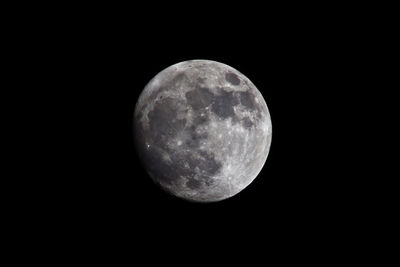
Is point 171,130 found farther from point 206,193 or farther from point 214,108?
point 206,193

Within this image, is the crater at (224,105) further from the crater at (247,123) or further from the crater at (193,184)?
the crater at (193,184)

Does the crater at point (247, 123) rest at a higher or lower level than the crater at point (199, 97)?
lower

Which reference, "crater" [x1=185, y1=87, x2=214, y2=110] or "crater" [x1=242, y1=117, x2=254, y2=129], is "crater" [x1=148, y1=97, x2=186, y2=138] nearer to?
"crater" [x1=185, y1=87, x2=214, y2=110]

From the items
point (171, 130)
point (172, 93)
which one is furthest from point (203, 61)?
point (171, 130)

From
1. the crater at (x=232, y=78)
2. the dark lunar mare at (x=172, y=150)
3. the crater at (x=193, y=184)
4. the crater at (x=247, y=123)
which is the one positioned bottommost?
the crater at (x=193, y=184)

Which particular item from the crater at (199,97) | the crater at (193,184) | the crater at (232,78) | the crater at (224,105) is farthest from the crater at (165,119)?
the crater at (232,78)

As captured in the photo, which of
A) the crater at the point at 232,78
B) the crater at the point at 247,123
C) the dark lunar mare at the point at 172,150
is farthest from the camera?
the crater at the point at 232,78

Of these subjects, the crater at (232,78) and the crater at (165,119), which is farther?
the crater at (232,78)
